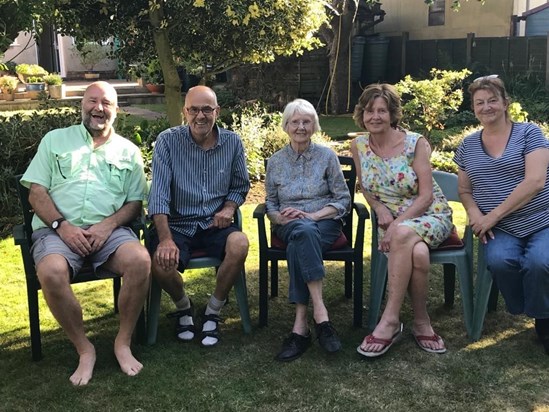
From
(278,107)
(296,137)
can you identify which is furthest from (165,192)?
(278,107)

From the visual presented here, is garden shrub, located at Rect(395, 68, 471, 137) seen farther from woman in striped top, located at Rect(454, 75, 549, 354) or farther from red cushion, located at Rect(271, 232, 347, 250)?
red cushion, located at Rect(271, 232, 347, 250)

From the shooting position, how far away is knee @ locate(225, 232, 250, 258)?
126 inches

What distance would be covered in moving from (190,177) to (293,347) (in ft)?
3.35

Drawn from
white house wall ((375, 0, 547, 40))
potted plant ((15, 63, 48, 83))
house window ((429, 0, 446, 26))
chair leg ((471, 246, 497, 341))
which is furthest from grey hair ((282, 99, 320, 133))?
potted plant ((15, 63, 48, 83))

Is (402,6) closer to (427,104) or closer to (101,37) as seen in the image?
(427,104)

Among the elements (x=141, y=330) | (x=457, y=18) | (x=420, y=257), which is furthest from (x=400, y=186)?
(x=457, y=18)

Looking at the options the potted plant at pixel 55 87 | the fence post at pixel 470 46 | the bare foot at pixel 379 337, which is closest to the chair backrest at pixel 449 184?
the bare foot at pixel 379 337

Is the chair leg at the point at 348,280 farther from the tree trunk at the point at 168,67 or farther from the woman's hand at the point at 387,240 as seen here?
the tree trunk at the point at 168,67

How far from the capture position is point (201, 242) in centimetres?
336

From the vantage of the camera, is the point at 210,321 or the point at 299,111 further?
the point at 299,111

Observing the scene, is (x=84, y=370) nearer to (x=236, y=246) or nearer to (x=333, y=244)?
(x=236, y=246)

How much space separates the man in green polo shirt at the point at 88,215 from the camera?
2.89 m

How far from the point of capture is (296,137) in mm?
3434

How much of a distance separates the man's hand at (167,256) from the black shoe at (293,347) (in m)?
0.65
